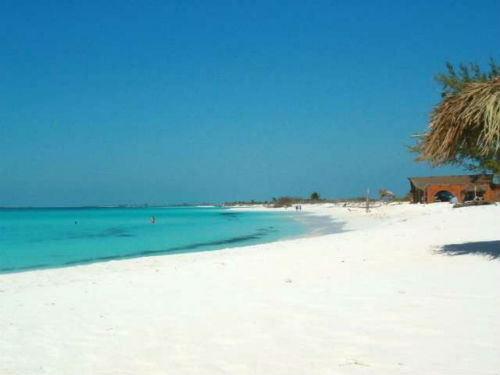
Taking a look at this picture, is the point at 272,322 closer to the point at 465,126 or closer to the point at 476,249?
the point at 465,126

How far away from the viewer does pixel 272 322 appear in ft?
15.3

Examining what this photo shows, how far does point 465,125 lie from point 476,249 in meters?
2.79

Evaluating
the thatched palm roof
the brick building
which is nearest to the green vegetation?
the thatched palm roof

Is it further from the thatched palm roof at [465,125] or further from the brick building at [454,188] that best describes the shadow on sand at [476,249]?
Answer: the brick building at [454,188]

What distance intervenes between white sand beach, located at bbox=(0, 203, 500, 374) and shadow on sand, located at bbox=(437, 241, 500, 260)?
21.5 inches

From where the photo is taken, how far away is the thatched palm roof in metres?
7.73

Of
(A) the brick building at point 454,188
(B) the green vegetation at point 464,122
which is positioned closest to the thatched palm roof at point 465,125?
(B) the green vegetation at point 464,122

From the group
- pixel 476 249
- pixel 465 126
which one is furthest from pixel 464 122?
pixel 476 249

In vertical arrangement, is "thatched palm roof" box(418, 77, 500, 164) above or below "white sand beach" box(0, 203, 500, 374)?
above

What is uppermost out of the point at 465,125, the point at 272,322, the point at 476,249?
the point at 465,125

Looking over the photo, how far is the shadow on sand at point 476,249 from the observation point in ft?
28.8

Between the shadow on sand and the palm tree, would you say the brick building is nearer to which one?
the shadow on sand

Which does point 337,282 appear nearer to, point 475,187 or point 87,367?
point 87,367

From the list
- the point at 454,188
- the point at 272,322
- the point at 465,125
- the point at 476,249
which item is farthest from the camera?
the point at 454,188
